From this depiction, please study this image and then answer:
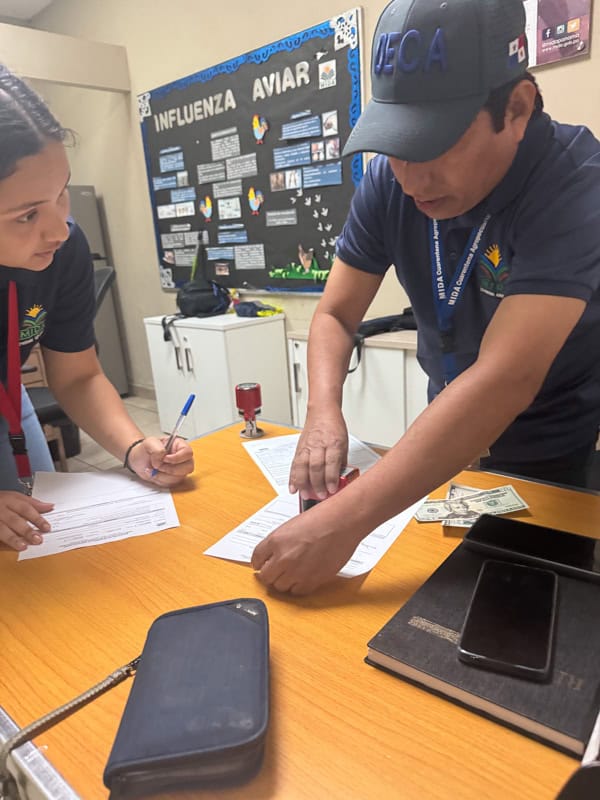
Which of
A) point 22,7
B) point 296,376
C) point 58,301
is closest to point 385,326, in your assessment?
point 296,376

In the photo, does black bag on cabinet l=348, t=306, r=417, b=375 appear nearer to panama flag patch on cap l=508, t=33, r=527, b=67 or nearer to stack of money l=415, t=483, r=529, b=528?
stack of money l=415, t=483, r=529, b=528

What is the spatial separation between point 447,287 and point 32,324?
833 millimetres

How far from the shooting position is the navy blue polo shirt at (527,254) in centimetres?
79

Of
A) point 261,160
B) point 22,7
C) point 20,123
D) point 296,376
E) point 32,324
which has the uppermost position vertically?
point 22,7

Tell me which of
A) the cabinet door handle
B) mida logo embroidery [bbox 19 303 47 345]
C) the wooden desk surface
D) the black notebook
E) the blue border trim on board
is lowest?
the cabinet door handle

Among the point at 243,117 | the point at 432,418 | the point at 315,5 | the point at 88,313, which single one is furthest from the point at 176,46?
A: the point at 432,418

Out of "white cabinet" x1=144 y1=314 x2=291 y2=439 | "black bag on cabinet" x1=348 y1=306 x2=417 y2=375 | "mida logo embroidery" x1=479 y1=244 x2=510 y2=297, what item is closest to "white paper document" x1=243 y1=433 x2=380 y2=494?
"mida logo embroidery" x1=479 y1=244 x2=510 y2=297

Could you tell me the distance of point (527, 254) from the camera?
2.66 feet

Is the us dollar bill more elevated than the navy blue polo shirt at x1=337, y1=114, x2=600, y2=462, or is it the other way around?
the navy blue polo shirt at x1=337, y1=114, x2=600, y2=462

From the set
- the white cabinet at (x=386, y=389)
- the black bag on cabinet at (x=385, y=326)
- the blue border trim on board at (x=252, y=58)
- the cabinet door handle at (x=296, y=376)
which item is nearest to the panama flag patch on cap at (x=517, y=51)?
the white cabinet at (x=386, y=389)

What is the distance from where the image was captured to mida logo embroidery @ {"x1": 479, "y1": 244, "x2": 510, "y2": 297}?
96cm

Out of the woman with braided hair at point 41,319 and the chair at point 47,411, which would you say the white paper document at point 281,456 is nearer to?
the woman with braided hair at point 41,319

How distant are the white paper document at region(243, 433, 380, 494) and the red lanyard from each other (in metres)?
0.47

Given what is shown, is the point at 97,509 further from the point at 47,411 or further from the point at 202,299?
the point at 202,299
